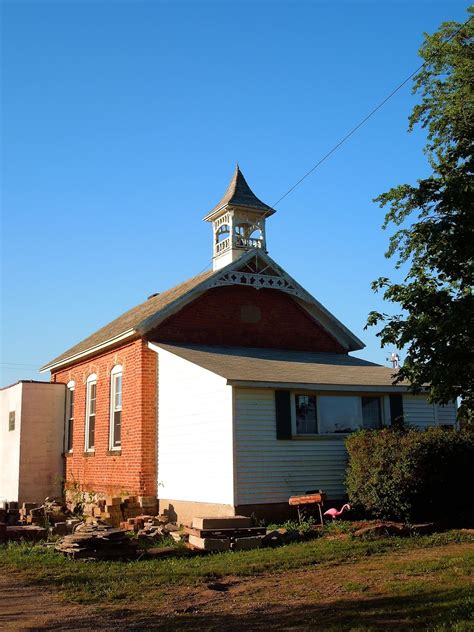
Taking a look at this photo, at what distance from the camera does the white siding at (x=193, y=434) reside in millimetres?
15359

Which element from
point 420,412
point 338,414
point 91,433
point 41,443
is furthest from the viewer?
point 41,443

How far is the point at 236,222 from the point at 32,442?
1018 centimetres

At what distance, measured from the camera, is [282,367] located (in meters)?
17.6

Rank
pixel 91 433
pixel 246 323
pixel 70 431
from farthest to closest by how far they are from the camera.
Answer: pixel 70 431 → pixel 91 433 → pixel 246 323

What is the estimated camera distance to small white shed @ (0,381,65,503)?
22609mm

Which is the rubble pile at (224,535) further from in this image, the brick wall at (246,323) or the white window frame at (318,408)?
the brick wall at (246,323)

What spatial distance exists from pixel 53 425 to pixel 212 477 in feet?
32.2

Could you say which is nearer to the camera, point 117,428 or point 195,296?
point 195,296

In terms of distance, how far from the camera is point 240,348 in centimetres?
2033

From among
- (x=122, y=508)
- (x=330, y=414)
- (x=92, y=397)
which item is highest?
(x=92, y=397)

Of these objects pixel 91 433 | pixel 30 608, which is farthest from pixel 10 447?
pixel 30 608

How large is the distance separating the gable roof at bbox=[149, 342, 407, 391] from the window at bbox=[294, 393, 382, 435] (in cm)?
49

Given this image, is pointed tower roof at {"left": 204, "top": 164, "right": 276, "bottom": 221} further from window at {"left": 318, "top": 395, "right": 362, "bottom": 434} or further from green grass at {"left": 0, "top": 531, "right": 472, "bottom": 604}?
green grass at {"left": 0, "top": 531, "right": 472, "bottom": 604}

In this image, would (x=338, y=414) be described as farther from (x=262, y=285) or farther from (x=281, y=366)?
(x=262, y=285)
